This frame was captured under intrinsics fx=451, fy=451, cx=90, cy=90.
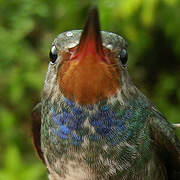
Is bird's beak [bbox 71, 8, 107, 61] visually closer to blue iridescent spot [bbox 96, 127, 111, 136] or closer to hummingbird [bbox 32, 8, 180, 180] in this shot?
hummingbird [bbox 32, 8, 180, 180]

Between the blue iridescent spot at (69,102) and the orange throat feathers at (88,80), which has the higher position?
the orange throat feathers at (88,80)

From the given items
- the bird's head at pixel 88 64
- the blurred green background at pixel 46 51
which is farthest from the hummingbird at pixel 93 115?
the blurred green background at pixel 46 51

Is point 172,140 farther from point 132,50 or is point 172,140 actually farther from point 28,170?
point 132,50

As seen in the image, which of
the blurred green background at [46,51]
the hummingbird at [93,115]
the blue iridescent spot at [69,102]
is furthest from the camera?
the blurred green background at [46,51]

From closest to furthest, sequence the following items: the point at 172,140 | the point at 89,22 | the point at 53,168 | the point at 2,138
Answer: the point at 89,22
the point at 53,168
the point at 172,140
the point at 2,138

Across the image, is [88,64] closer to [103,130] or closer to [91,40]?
[91,40]

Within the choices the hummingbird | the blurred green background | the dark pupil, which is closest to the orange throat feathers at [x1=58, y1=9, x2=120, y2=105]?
the hummingbird

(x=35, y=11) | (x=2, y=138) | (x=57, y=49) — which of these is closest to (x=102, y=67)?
(x=57, y=49)

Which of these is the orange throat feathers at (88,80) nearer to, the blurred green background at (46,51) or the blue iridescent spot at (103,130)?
the blue iridescent spot at (103,130)
